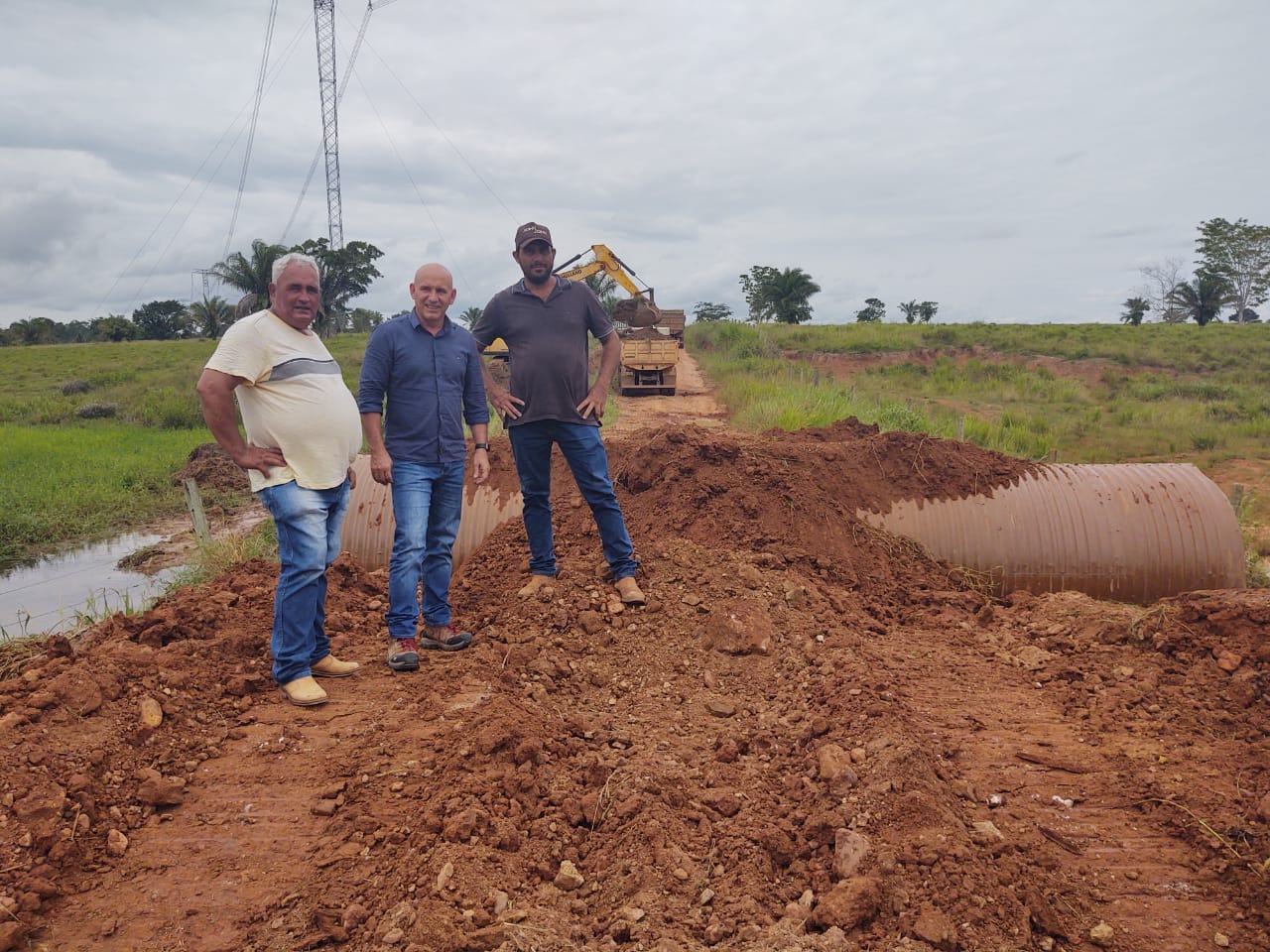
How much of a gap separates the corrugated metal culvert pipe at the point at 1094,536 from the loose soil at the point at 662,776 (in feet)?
2.66

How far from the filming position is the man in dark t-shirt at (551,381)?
4352mm

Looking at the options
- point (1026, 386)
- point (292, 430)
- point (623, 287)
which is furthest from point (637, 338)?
point (292, 430)

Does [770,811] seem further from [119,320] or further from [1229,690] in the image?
[119,320]

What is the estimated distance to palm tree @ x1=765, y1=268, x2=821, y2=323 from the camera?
54.5 metres

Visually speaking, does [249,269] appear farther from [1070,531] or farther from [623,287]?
[1070,531]

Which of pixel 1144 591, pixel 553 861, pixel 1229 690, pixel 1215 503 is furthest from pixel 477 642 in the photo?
pixel 1215 503

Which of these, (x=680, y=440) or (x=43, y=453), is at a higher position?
(x=680, y=440)

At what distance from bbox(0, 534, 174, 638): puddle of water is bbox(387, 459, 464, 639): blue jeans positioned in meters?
3.19

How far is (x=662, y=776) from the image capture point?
2.80 meters

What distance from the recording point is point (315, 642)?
12.6ft

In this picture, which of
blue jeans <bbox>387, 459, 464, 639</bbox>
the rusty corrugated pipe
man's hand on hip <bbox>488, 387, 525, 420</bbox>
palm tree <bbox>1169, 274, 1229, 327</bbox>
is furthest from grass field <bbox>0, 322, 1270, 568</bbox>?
palm tree <bbox>1169, 274, 1229, 327</bbox>

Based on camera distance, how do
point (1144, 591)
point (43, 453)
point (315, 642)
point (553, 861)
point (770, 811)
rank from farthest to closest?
point (43, 453)
point (1144, 591)
point (315, 642)
point (770, 811)
point (553, 861)

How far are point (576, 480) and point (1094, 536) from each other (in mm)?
3881

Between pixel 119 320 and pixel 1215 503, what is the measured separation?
67.3 meters
